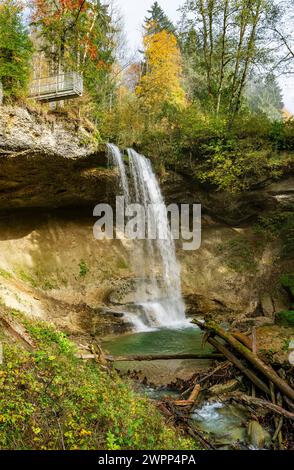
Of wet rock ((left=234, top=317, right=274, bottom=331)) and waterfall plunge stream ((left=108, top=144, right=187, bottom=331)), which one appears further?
waterfall plunge stream ((left=108, top=144, right=187, bottom=331))

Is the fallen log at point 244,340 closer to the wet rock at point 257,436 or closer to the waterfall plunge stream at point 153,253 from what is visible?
the wet rock at point 257,436

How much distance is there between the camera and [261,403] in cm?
475

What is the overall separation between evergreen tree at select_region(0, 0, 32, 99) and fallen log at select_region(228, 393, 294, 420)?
31.1 feet

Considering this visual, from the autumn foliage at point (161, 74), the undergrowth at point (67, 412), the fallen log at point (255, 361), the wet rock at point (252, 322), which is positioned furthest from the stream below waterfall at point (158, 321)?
the autumn foliage at point (161, 74)

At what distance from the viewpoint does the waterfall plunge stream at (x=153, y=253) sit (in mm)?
12508

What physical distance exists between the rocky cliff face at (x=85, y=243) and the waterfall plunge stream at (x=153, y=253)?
490mm

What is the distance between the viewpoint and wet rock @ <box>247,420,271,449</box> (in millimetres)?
4214

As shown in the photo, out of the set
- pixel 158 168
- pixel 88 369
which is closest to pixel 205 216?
pixel 158 168

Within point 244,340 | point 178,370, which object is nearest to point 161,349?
point 178,370

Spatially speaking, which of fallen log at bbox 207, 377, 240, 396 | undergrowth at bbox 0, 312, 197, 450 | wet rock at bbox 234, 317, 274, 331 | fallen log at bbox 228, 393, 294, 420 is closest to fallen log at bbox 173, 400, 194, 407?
undergrowth at bbox 0, 312, 197, 450

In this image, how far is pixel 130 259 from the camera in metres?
14.5

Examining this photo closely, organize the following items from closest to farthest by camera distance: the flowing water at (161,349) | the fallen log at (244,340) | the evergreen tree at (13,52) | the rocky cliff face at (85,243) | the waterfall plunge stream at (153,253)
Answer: the fallen log at (244,340) → the flowing water at (161,349) → the evergreen tree at (13,52) → the rocky cliff face at (85,243) → the waterfall plunge stream at (153,253)

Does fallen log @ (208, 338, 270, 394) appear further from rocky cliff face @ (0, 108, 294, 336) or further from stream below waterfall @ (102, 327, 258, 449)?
rocky cliff face @ (0, 108, 294, 336)
